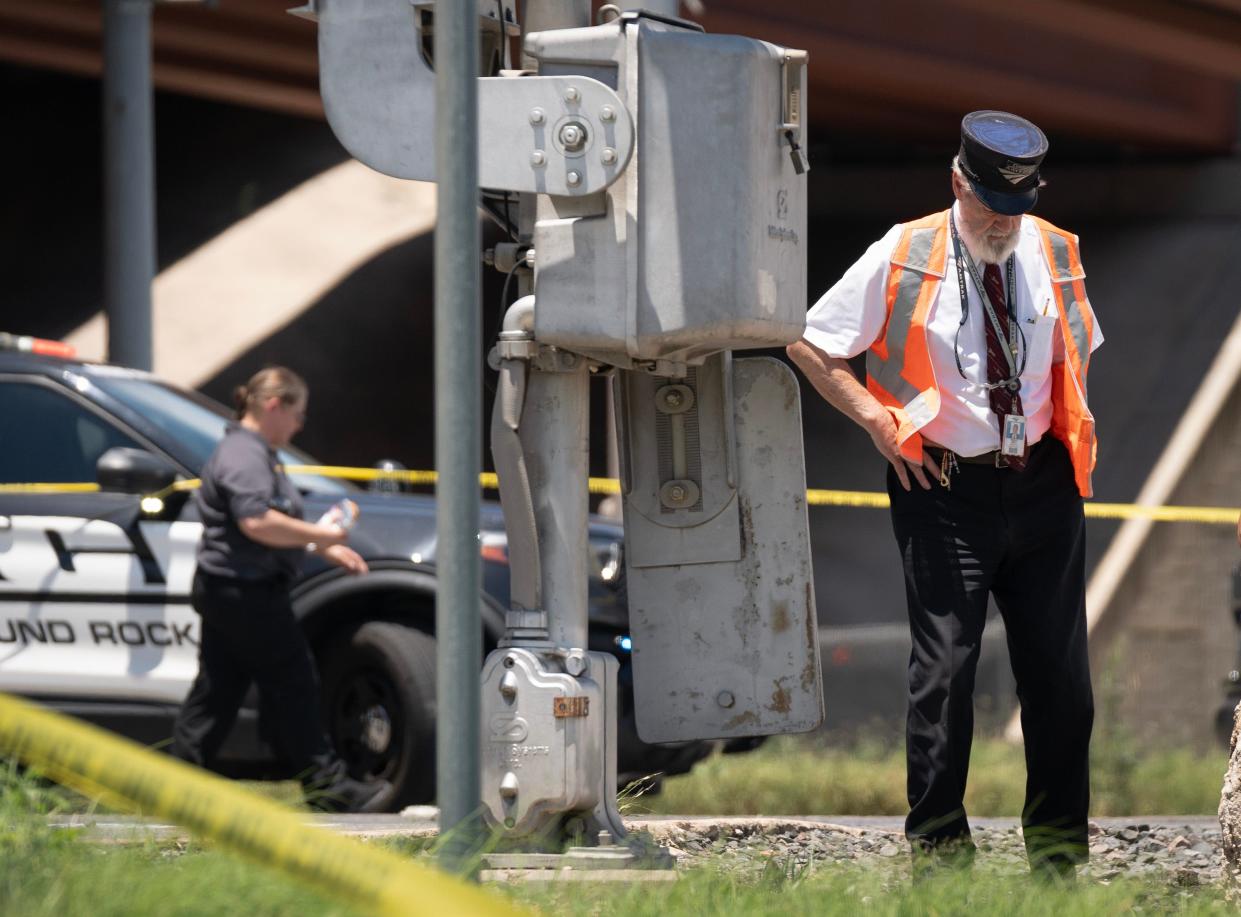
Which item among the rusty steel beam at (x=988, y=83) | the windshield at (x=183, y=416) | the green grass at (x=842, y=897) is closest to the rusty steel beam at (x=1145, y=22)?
the rusty steel beam at (x=988, y=83)

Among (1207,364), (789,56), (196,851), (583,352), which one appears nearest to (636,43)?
(789,56)

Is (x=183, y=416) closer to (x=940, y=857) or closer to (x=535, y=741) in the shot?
(x=535, y=741)

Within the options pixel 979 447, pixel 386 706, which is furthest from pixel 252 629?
pixel 979 447

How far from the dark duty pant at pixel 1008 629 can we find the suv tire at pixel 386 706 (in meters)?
2.90

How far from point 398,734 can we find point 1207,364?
9.89 metres

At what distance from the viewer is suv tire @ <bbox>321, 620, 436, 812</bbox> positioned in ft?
25.0

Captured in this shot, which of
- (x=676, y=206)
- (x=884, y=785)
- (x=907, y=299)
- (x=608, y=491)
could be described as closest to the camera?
(x=676, y=206)

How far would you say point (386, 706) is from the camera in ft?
25.7

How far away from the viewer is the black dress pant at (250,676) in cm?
755

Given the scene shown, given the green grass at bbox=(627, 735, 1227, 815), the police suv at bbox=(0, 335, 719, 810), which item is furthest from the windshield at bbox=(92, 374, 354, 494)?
the green grass at bbox=(627, 735, 1227, 815)

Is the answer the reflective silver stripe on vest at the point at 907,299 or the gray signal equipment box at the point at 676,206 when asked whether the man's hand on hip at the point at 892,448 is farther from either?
the gray signal equipment box at the point at 676,206

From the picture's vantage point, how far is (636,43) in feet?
14.9

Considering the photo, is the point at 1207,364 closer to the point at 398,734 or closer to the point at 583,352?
the point at 398,734

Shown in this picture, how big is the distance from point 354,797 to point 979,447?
3.47 metres
